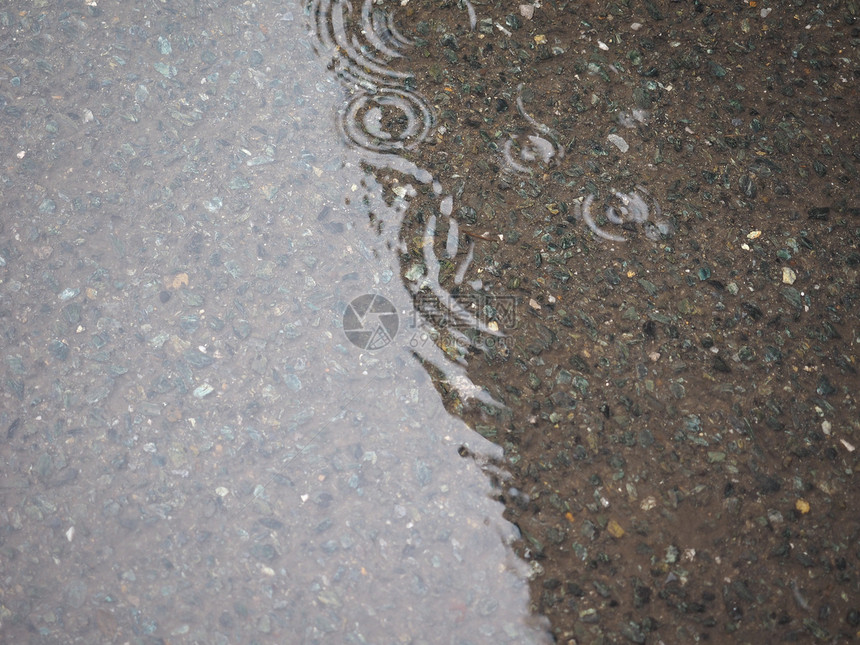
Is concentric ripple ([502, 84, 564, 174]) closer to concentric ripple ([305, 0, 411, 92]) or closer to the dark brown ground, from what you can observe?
the dark brown ground

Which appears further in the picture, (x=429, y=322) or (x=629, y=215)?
(x=629, y=215)

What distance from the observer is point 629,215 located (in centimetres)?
185

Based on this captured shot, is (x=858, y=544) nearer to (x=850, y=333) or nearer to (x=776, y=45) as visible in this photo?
(x=850, y=333)

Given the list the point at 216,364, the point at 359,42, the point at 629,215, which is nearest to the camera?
the point at 216,364

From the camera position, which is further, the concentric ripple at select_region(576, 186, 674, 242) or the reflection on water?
the concentric ripple at select_region(576, 186, 674, 242)

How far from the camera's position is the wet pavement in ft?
4.89

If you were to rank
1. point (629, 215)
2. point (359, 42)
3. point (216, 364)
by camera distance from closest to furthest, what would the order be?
1. point (216, 364)
2. point (629, 215)
3. point (359, 42)

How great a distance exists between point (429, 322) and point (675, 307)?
0.64m

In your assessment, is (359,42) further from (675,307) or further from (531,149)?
(675,307)

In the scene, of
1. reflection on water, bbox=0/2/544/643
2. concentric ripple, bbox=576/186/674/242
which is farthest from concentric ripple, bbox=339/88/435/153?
concentric ripple, bbox=576/186/674/242

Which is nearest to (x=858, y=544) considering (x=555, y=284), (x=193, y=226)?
(x=555, y=284)

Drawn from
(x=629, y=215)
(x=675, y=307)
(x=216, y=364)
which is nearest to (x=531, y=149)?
(x=629, y=215)

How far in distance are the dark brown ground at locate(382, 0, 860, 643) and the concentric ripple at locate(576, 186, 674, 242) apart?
0.09 feet

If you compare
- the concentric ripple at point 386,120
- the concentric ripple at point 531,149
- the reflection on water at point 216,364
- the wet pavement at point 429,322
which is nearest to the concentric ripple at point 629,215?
the wet pavement at point 429,322
